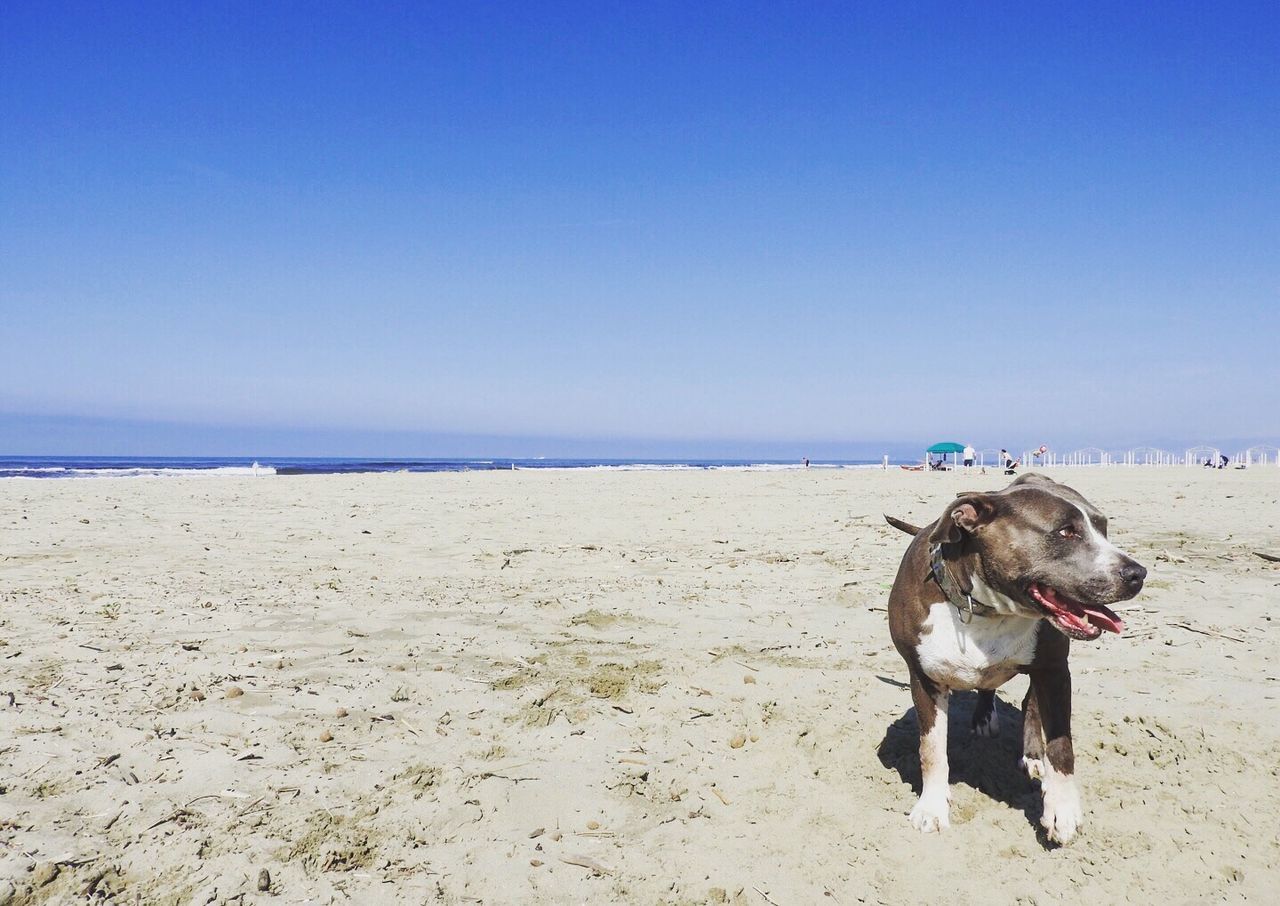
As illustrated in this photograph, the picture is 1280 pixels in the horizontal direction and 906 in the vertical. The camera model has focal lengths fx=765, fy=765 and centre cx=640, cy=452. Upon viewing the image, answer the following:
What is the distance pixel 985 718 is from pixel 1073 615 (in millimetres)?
1691

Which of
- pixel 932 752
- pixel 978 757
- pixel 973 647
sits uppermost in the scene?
pixel 973 647

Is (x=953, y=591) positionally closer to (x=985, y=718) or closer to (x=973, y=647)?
(x=973, y=647)

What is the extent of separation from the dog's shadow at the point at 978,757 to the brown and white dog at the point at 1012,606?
37 centimetres

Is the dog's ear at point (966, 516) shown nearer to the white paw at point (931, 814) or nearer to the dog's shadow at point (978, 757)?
the white paw at point (931, 814)

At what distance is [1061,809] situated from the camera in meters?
3.22

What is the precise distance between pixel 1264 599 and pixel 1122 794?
4913mm

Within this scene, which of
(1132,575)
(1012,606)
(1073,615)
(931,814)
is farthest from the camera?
(931,814)

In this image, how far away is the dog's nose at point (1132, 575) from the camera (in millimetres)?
2799

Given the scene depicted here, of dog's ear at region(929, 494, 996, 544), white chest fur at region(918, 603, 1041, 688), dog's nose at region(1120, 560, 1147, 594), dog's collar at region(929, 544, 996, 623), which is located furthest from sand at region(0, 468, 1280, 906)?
dog's ear at region(929, 494, 996, 544)

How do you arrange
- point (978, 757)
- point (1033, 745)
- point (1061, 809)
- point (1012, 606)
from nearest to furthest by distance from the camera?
point (1012, 606) → point (1061, 809) → point (1033, 745) → point (978, 757)

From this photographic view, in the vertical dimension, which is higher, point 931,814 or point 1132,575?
point 1132,575

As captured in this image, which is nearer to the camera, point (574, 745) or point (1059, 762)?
point (1059, 762)

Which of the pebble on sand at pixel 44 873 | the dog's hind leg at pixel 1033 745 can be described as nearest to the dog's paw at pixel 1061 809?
the dog's hind leg at pixel 1033 745

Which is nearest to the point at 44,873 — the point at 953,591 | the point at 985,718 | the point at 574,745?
the point at 574,745
